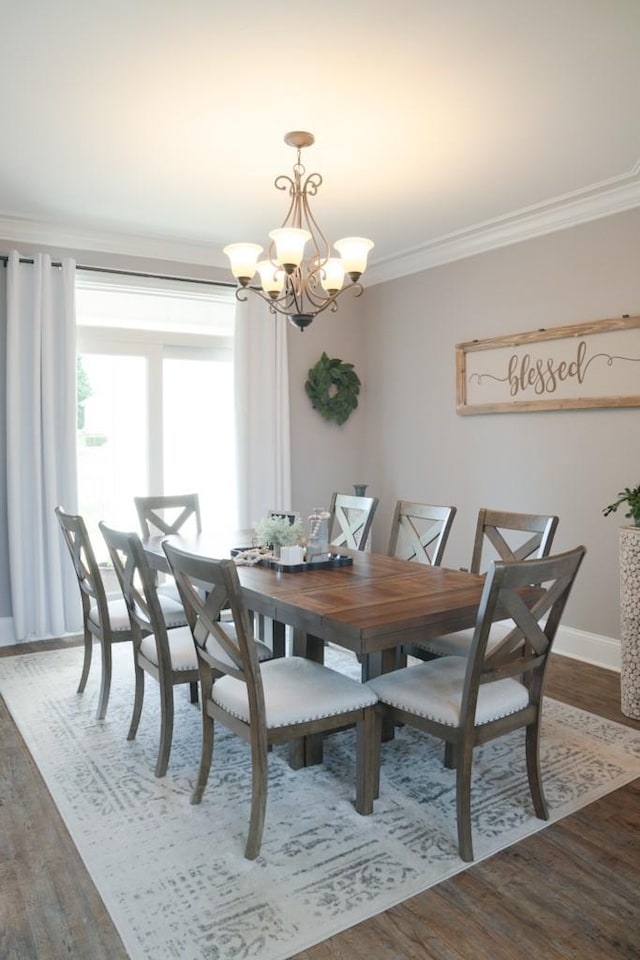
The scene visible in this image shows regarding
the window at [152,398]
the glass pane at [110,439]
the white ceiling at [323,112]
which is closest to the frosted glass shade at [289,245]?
the white ceiling at [323,112]

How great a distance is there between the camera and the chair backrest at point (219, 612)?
1975 mm

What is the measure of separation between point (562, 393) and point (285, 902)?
3.14 m

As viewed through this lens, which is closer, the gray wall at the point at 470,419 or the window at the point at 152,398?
the gray wall at the point at 470,419

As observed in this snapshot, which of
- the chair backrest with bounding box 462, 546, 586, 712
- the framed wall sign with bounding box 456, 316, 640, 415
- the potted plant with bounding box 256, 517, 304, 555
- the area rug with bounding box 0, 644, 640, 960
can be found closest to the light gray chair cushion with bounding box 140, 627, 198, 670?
the area rug with bounding box 0, 644, 640, 960

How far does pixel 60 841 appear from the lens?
2189mm

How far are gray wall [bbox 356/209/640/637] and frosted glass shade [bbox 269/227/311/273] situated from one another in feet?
6.37

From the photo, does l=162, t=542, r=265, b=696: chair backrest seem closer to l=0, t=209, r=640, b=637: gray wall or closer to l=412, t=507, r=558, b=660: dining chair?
l=412, t=507, r=558, b=660: dining chair

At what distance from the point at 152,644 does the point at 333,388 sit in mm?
3146

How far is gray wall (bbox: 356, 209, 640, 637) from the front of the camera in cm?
380

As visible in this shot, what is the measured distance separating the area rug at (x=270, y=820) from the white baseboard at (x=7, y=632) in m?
1.09

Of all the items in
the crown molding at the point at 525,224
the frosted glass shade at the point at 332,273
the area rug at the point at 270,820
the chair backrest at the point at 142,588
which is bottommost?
the area rug at the point at 270,820

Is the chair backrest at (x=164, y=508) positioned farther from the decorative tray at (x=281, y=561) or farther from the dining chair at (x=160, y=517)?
the decorative tray at (x=281, y=561)

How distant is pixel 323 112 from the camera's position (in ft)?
9.23

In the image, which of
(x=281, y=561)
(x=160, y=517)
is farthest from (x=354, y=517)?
(x=160, y=517)
